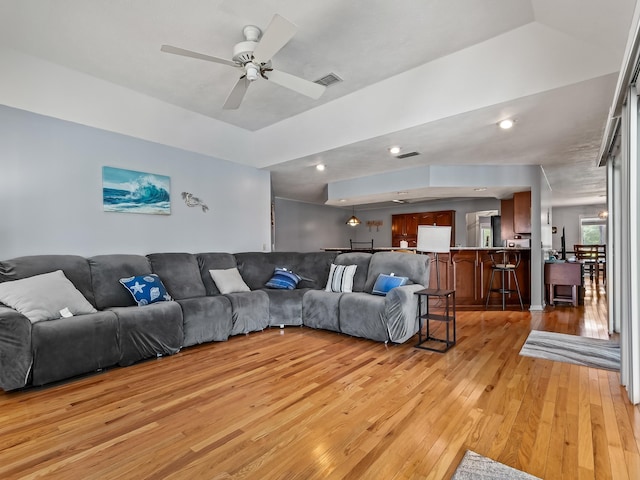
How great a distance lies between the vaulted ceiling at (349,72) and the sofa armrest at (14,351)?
2249mm

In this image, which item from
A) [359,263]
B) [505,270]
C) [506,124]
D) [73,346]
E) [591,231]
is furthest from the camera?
[591,231]

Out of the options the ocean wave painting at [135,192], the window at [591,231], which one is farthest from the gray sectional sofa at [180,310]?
the window at [591,231]

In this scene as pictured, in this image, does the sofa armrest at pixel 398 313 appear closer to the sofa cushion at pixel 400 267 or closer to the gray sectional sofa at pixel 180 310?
the gray sectional sofa at pixel 180 310

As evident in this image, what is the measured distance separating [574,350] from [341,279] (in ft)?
8.68

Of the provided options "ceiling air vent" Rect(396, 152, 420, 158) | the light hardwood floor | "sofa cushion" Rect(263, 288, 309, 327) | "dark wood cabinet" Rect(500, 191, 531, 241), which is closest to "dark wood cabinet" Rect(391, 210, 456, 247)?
"dark wood cabinet" Rect(500, 191, 531, 241)

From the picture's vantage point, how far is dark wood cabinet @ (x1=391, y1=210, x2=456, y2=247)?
9.35 metres

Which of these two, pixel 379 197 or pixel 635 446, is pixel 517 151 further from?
pixel 635 446

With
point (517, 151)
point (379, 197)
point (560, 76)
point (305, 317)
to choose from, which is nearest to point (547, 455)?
point (560, 76)

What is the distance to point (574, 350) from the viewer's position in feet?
11.5

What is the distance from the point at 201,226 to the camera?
5.00m

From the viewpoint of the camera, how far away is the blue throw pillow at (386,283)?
13.2 feet

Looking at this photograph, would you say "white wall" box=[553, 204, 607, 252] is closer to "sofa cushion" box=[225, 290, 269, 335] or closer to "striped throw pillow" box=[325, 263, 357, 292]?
"striped throw pillow" box=[325, 263, 357, 292]

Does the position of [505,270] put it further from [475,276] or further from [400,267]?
[400,267]

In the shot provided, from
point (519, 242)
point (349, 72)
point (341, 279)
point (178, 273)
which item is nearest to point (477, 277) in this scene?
point (519, 242)
